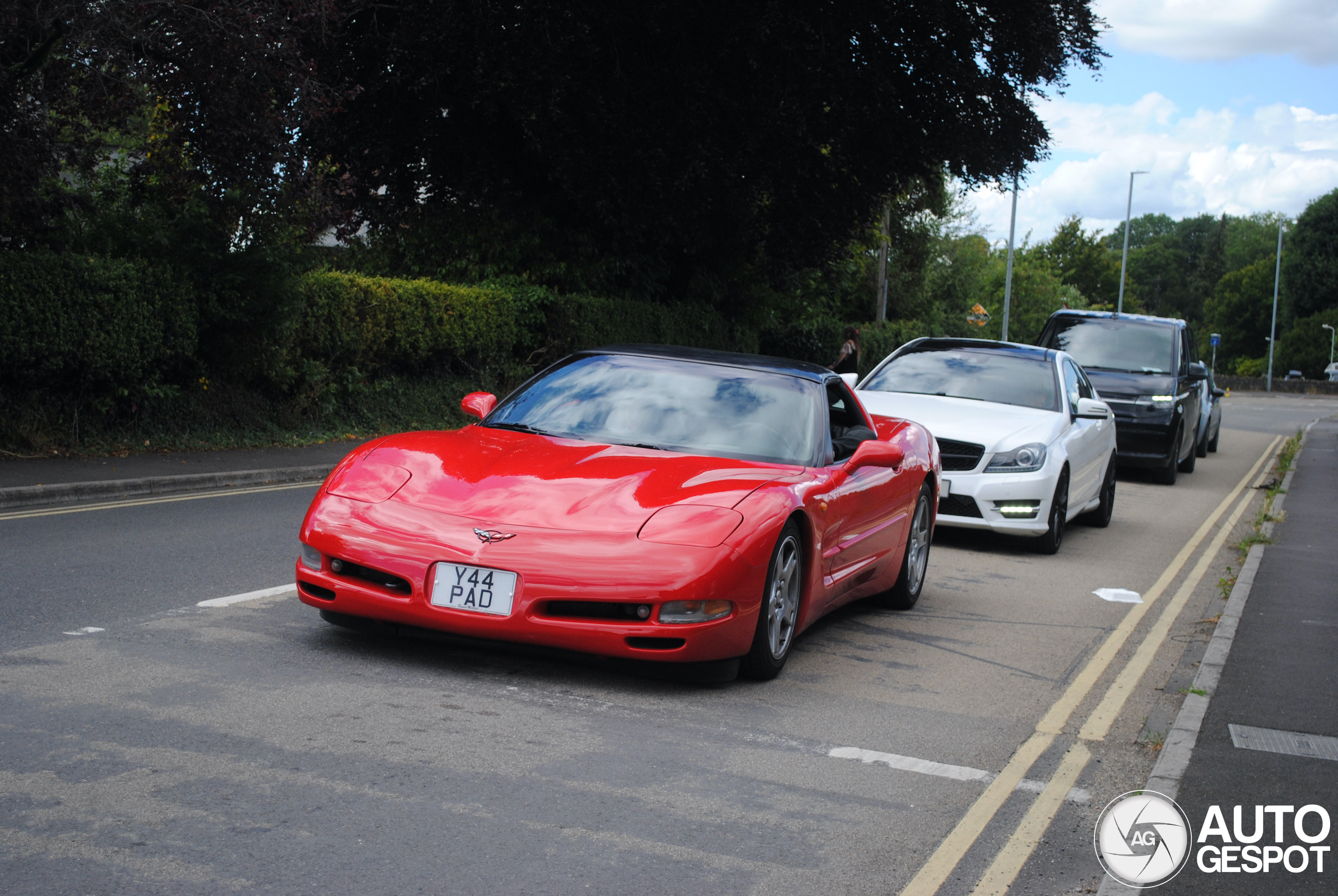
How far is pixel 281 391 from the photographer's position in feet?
56.9

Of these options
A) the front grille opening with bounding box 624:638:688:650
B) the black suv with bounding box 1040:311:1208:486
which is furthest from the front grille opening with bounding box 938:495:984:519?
the black suv with bounding box 1040:311:1208:486

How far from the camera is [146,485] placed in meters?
12.3

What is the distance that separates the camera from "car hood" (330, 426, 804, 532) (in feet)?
18.1

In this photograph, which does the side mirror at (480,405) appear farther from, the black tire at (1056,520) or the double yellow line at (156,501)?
the black tire at (1056,520)

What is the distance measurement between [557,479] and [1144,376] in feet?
46.8

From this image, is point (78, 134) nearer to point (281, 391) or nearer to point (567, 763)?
point (281, 391)

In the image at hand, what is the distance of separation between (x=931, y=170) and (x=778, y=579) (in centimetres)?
2179

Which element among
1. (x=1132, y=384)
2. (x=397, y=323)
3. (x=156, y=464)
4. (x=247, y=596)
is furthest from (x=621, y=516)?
(x=1132, y=384)

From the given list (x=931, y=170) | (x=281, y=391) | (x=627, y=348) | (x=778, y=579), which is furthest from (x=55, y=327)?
(x=931, y=170)

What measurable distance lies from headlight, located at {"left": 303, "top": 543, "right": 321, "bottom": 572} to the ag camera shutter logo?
130 inches

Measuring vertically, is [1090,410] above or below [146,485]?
above

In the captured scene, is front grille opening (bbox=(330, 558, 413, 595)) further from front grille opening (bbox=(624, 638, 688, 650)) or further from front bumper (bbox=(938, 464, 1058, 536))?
front bumper (bbox=(938, 464, 1058, 536))

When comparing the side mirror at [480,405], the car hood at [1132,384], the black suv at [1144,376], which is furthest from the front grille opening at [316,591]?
the car hood at [1132,384]

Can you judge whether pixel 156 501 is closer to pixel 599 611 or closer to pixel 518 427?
pixel 518 427
